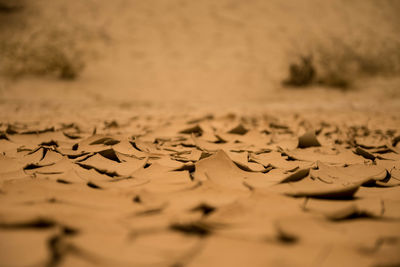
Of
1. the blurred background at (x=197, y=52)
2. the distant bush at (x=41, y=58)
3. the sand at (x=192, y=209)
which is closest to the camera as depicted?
the sand at (x=192, y=209)

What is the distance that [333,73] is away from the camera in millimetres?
4594

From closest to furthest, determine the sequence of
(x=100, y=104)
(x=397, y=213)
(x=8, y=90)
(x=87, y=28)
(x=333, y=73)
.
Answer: (x=397, y=213)
(x=100, y=104)
(x=8, y=90)
(x=333, y=73)
(x=87, y=28)

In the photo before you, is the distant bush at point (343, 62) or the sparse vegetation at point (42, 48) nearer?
the sparse vegetation at point (42, 48)

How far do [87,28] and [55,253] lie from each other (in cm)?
598

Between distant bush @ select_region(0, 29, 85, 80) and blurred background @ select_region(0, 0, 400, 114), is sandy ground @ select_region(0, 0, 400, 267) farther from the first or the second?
distant bush @ select_region(0, 29, 85, 80)

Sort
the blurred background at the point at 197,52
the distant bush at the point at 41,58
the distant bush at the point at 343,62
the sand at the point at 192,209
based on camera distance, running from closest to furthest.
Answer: the sand at the point at 192,209, the blurred background at the point at 197,52, the distant bush at the point at 41,58, the distant bush at the point at 343,62

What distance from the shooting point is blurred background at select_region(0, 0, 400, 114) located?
391 cm

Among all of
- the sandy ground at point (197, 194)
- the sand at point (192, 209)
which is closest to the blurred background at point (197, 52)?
the sandy ground at point (197, 194)

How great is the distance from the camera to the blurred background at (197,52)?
154 inches

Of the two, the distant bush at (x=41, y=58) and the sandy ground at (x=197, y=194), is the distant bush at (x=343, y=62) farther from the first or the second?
the distant bush at (x=41, y=58)

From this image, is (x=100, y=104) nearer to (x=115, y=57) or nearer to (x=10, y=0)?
(x=115, y=57)

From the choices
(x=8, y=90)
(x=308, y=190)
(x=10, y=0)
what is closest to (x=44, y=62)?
(x=8, y=90)

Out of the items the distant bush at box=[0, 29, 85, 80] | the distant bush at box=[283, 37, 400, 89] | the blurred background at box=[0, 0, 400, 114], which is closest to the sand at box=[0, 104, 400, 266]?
the blurred background at box=[0, 0, 400, 114]

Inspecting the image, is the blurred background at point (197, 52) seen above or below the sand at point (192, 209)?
above
